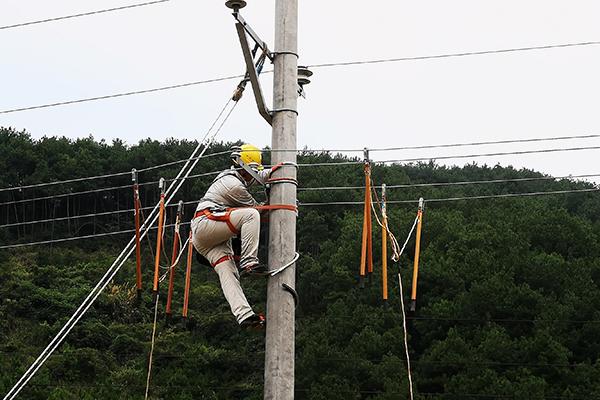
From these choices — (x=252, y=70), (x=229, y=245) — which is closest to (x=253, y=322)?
(x=229, y=245)

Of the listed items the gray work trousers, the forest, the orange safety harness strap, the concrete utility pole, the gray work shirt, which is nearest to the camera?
the concrete utility pole

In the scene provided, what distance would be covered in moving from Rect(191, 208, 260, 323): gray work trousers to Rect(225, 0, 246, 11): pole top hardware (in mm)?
1471

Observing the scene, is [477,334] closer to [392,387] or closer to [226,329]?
[392,387]

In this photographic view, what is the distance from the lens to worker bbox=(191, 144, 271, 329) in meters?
7.14

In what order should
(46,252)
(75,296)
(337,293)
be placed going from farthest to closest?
(46,252), (75,296), (337,293)

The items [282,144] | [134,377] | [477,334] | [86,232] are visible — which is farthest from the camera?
[86,232]

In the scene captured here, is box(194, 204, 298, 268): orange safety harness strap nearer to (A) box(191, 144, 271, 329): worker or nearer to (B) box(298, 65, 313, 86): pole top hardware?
(A) box(191, 144, 271, 329): worker

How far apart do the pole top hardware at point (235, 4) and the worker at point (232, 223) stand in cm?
115

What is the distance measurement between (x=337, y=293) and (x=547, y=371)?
12878 mm

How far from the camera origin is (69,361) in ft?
149

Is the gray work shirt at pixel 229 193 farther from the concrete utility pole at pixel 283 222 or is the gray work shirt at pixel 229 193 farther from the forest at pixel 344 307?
the forest at pixel 344 307

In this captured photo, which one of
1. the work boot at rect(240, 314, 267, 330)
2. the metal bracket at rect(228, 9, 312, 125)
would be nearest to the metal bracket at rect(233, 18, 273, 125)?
the metal bracket at rect(228, 9, 312, 125)

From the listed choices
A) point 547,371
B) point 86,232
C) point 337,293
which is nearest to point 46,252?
point 86,232

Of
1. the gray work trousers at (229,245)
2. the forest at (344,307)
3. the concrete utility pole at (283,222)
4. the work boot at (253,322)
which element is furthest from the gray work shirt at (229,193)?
the forest at (344,307)
